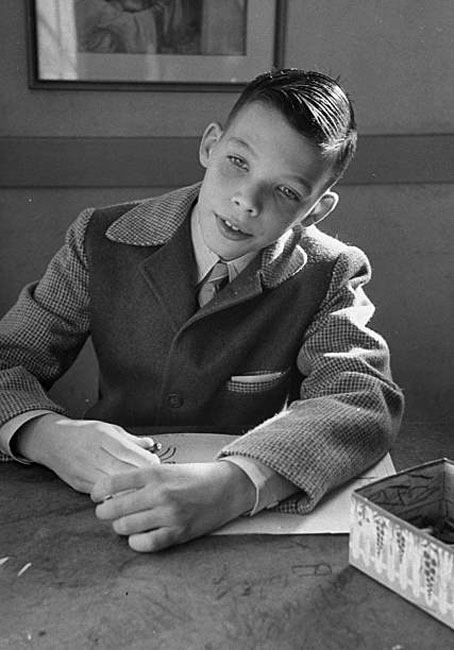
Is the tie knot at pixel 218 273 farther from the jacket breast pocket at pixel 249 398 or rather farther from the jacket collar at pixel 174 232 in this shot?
the jacket breast pocket at pixel 249 398

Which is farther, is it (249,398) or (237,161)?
(249,398)

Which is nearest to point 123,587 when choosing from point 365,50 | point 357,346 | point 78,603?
point 78,603

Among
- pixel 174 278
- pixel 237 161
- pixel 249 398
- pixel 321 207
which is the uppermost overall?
pixel 237 161

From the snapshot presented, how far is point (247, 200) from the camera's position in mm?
1477

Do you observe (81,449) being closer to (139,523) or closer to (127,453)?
(127,453)

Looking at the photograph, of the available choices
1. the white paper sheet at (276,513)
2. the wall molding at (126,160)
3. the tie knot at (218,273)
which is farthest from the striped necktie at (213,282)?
the wall molding at (126,160)

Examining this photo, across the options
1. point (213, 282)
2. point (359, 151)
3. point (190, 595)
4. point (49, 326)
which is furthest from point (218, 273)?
point (359, 151)

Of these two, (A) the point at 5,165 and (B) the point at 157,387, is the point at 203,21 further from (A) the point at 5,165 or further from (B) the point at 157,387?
(B) the point at 157,387

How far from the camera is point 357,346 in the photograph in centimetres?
158

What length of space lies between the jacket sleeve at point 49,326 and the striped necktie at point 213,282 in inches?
7.9

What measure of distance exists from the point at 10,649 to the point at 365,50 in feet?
7.51

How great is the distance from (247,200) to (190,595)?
635mm

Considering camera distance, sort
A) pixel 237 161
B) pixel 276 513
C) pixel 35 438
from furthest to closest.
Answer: pixel 237 161
pixel 35 438
pixel 276 513

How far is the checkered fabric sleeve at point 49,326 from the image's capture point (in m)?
1.57
